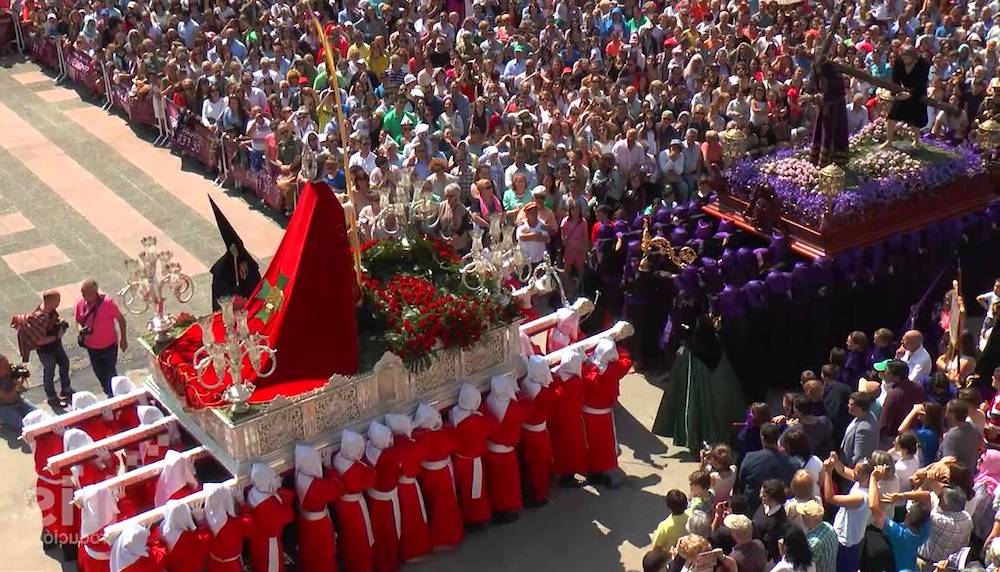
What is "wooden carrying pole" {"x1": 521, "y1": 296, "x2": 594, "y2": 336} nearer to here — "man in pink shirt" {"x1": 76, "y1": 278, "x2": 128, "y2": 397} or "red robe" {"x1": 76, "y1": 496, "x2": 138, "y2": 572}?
"man in pink shirt" {"x1": 76, "y1": 278, "x2": 128, "y2": 397}

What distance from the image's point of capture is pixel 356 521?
1048 centimetres

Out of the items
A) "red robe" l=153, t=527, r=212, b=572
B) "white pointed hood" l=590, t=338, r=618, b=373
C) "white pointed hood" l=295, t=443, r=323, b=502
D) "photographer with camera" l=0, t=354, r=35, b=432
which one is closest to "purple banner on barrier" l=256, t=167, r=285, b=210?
"photographer with camera" l=0, t=354, r=35, b=432

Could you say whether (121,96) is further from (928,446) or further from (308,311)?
(928,446)

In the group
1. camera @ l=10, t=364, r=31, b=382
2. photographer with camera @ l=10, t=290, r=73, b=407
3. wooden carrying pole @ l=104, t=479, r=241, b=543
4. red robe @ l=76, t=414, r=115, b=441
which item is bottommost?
camera @ l=10, t=364, r=31, b=382

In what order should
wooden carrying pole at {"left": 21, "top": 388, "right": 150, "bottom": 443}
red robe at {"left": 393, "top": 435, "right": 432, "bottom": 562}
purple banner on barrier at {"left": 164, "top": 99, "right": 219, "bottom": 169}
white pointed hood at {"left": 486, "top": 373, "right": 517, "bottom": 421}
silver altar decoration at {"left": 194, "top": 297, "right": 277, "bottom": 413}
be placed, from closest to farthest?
silver altar decoration at {"left": 194, "top": 297, "right": 277, "bottom": 413}, red robe at {"left": 393, "top": 435, "right": 432, "bottom": 562}, wooden carrying pole at {"left": 21, "top": 388, "right": 150, "bottom": 443}, white pointed hood at {"left": 486, "top": 373, "right": 517, "bottom": 421}, purple banner on barrier at {"left": 164, "top": 99, "right": 219, "bottom": 169}

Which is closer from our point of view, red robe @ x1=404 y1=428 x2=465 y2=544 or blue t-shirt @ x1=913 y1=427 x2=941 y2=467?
blue t-shirt @ x1=913 y1=427 x2=941 y2=467

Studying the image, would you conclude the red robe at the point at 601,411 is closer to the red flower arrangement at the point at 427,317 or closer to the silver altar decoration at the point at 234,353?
the red flower arrangement at the point at 427,317

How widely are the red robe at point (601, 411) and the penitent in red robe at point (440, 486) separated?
136 cm

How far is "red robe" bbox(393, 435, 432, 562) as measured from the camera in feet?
34.6

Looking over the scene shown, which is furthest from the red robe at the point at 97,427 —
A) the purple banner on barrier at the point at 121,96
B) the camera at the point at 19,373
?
the purple banner on barrier at the point at 121,96

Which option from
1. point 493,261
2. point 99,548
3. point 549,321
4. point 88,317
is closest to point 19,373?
point 88,317

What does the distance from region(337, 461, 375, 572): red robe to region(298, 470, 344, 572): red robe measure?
3.4 inches

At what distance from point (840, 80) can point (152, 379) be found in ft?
24.2

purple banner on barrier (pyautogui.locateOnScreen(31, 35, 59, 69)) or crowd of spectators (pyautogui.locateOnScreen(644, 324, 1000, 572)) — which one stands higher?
crowd of spectators (pyautogui.locateOnScreen(644, 324, 1000, 572))
